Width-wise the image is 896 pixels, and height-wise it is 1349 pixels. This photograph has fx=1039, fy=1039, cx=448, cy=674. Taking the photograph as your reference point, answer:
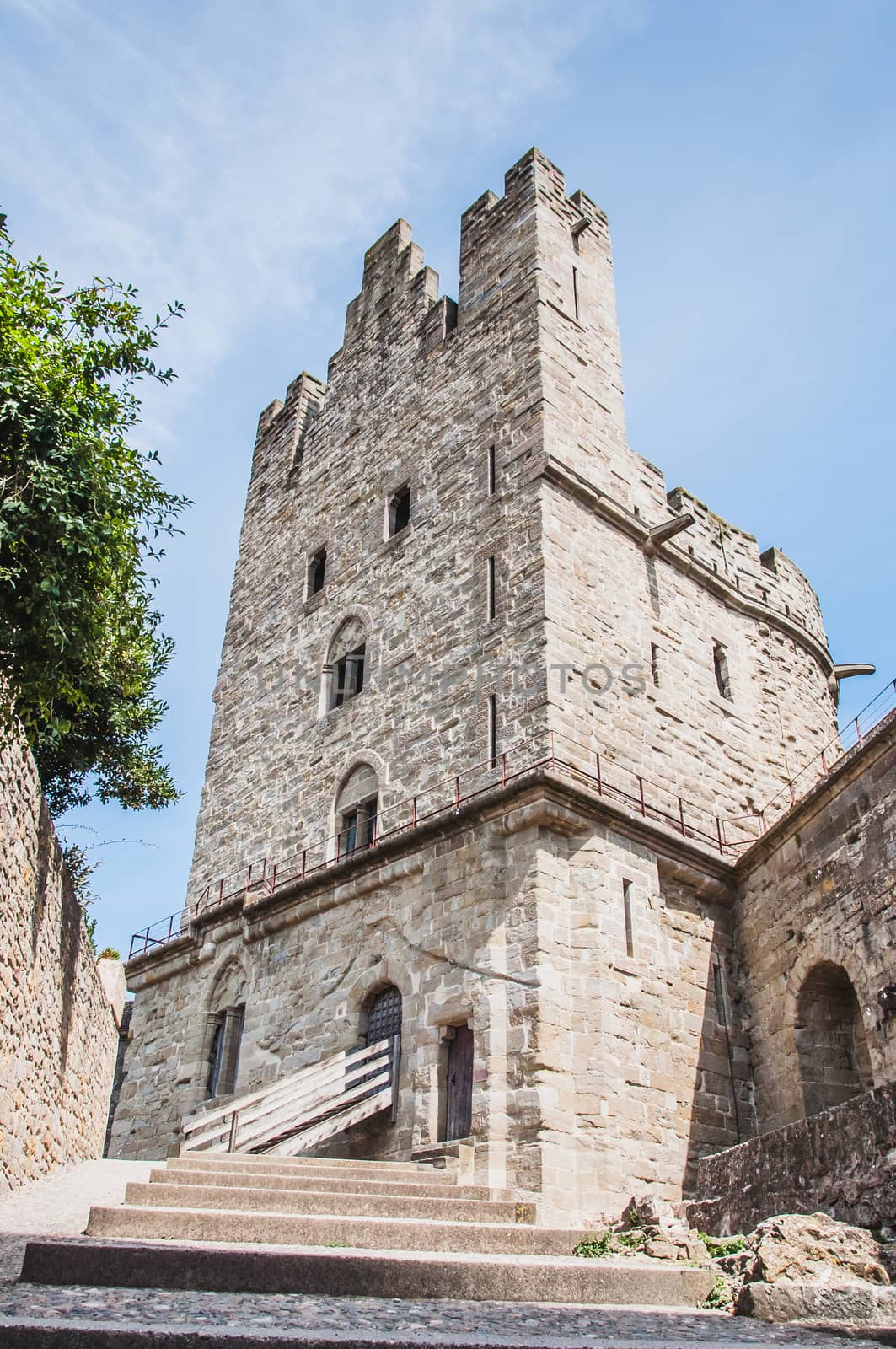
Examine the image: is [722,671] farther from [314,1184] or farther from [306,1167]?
[314,1184]

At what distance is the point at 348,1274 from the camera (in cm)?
470

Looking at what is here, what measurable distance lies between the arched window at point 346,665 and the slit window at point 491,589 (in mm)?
2822

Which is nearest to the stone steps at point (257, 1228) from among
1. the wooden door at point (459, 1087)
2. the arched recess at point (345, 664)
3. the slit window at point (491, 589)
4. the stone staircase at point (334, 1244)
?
the stone staircase at point (334, 1244)

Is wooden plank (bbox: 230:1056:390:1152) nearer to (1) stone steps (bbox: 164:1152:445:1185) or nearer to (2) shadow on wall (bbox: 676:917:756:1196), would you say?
(1) stone steps (bbox: 164:1152:445:1185)

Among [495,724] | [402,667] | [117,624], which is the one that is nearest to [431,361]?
[402,667]

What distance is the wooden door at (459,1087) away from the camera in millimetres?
10617

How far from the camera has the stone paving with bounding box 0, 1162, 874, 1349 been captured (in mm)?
3320

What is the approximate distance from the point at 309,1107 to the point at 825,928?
5700 mm

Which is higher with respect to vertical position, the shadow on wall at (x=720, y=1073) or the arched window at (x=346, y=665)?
the arched window at (x=346, y=665)

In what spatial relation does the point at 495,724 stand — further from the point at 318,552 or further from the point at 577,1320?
the point at 577,1320

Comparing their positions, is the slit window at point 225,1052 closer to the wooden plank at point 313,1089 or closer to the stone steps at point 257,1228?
the wooden plank at point 313,1089

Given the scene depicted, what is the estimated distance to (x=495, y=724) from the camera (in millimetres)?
12883

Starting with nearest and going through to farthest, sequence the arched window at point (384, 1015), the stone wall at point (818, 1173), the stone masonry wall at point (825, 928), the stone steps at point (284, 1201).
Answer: the stone wall at point (818, 1173) → the stone steps at point (284, 1201) → the stone masonry wall at point (825, 928) → the arched window at point (384, 1015)

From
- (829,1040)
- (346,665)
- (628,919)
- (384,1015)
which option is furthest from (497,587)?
(829,1040)
